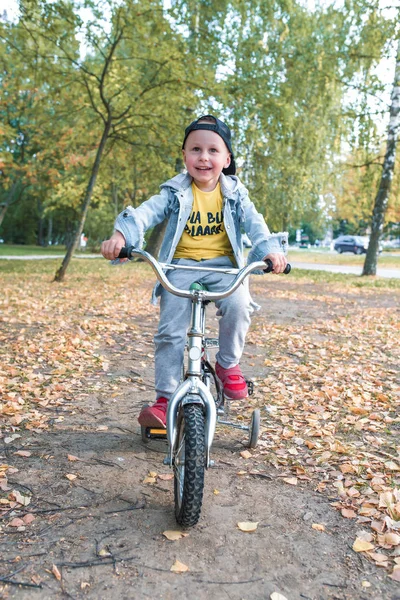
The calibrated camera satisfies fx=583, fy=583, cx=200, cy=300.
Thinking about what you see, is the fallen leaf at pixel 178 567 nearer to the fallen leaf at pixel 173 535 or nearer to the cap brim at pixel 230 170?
the fallen leaf at pixel 173 535

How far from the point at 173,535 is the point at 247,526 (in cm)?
37

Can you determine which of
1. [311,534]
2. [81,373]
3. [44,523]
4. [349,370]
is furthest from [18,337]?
[311,534]

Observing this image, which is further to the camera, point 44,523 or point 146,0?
point 146,0

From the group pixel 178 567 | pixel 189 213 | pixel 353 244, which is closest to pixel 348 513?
pixel 178 567

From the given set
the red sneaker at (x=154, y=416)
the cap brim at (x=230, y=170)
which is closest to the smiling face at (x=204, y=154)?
the cap brim at (x=230, y=170)

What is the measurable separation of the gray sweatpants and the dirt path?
1.95 feet

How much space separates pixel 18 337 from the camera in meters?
6.96

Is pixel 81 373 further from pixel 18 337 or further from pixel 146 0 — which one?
pixel 146 0

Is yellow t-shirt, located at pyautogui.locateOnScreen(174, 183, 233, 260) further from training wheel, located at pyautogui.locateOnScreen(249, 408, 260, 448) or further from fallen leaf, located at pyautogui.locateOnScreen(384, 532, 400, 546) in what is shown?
fallen leaf, located at pyautogui.locateOnScreen(384, 532, 400, 546)

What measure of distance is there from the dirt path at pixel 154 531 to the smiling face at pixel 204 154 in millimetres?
1729

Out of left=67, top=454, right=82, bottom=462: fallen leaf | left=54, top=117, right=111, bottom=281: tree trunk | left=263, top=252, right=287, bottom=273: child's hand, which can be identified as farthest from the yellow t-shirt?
left=54, top=117, right=111, bottom=281: tree trunk

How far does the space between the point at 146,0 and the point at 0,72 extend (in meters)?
5.13

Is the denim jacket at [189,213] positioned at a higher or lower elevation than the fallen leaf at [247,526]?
higher

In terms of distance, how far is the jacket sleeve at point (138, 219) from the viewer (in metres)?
2.95
